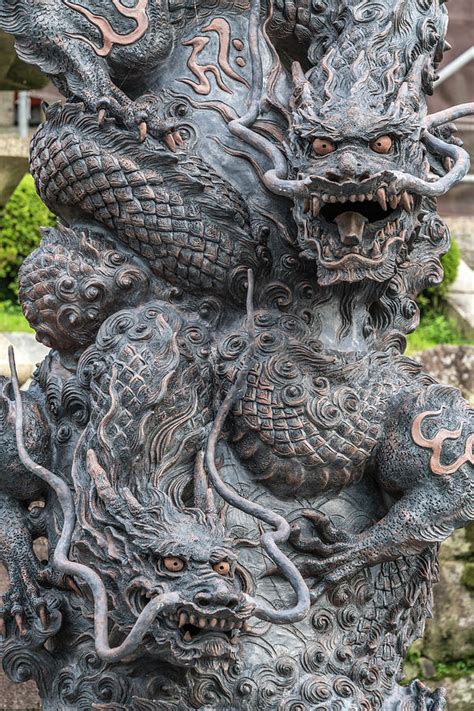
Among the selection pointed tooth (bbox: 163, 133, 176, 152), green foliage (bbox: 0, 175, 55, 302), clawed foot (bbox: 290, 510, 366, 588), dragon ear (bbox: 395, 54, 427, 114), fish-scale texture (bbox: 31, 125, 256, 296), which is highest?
dragon ear (bbox: 395, 54, 427, 114)

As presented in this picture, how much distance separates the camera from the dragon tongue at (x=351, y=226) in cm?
298

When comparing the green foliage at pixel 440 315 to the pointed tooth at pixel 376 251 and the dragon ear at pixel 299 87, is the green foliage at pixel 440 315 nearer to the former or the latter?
the dragon ear at pixel 299 87

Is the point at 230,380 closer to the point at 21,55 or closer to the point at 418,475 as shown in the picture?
the point at 418,475

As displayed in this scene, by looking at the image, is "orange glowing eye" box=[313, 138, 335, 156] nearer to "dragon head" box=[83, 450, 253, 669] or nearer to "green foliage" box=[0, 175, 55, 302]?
"dragon head" box=[83, 450, 253, 669]

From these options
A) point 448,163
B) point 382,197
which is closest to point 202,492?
point 382,197

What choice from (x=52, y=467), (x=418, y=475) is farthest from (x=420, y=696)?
(x=52, y=467)

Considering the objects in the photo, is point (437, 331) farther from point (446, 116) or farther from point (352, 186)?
point (352, 186)

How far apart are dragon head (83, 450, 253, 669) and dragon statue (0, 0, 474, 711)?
11 mm

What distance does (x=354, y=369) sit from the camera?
3221 mm

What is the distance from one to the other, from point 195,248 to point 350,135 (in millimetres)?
505

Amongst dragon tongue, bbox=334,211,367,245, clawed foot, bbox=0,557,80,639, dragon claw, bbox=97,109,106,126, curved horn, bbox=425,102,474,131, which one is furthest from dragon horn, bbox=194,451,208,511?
curved horn, bbox=425,102,474,131

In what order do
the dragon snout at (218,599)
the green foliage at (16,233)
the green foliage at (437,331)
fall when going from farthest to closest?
the green foliage at (16,233) → the green foliage at (437,331) → the dragon snout at (218,599)

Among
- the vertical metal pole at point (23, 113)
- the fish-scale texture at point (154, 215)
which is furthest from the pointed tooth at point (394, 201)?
the vertical metal pole at point (23, 113)

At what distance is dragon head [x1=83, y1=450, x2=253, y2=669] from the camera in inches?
111
